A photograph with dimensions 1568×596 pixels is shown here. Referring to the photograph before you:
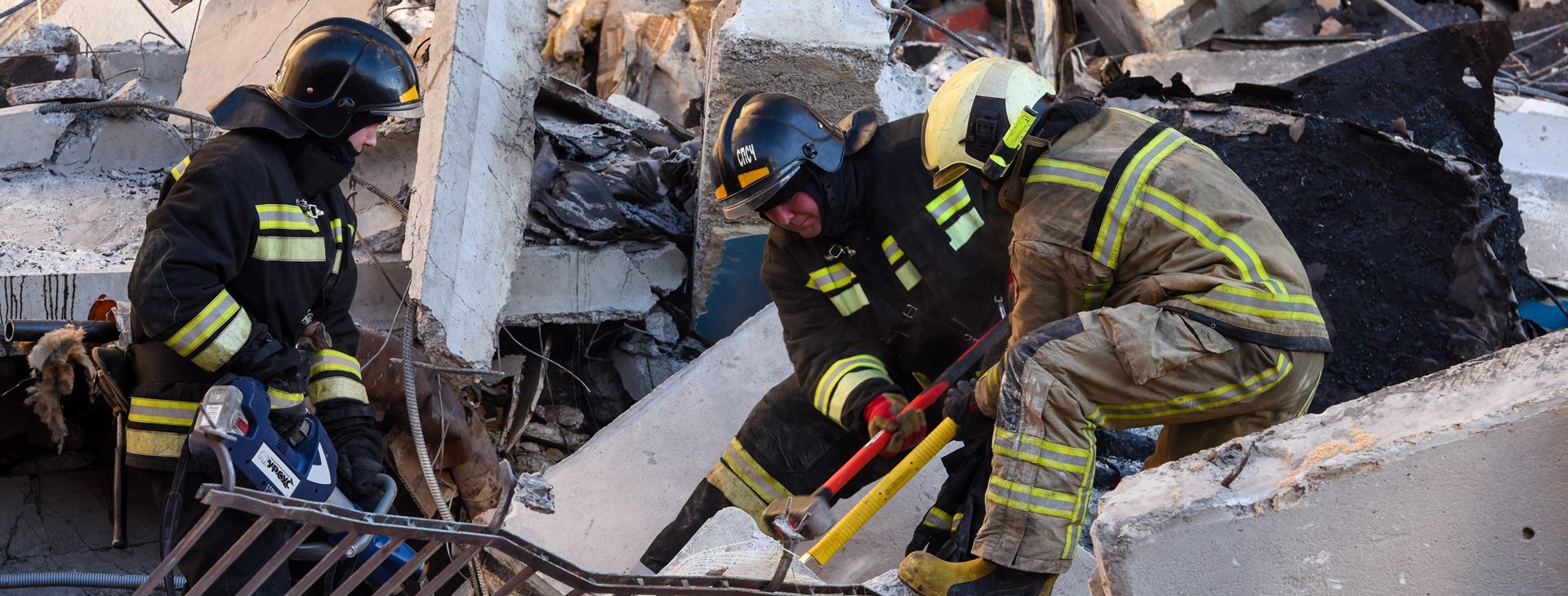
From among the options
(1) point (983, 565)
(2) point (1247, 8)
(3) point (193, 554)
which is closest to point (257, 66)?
(3) point (193, 554)

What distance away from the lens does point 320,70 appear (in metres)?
3.48

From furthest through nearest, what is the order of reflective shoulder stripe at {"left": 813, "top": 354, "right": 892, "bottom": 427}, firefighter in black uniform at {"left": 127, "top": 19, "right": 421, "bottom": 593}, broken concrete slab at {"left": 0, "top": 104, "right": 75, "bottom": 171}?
broken concrete slab at {"left": 0, "top": 104, "right": 75, "bottom": 171}, reflective shoulder stripe at {"left": 813, "top": 354, "right": 892, "bottom": 427}, firefighter in black uniform at {"left": 127, "top": 19, "right": 421, "bottom": 593}

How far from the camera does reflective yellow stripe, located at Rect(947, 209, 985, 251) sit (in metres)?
3.66

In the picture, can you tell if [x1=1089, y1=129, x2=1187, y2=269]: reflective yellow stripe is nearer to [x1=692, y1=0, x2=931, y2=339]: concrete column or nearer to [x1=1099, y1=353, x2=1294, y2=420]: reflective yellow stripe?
[x1=1099, y1=353, x2=1294, y2=420]: reflective yellow stripe

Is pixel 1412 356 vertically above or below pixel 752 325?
below

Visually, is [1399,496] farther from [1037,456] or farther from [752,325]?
[752,325]

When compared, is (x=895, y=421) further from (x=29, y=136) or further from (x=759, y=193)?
(x=29, y=136)

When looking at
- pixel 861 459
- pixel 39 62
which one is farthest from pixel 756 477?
pixel 39 62

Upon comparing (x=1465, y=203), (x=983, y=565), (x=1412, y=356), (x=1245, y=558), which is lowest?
(x=1412, y=356)

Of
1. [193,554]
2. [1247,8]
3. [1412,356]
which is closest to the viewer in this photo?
[193,554]

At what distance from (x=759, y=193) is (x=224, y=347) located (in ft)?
4.96

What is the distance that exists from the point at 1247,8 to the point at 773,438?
18.4 ft

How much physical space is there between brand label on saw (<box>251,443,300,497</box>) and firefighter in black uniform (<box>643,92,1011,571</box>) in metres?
1.20

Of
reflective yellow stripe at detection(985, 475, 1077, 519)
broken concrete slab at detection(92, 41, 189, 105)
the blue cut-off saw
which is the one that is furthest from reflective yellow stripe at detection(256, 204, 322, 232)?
broken concrete slab at detection(92, 41, 189, 105)
